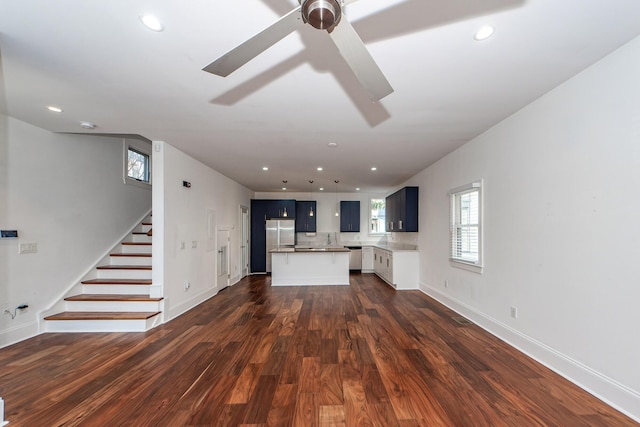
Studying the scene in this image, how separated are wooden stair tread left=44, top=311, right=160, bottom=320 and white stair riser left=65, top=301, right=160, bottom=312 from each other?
48 millimetres

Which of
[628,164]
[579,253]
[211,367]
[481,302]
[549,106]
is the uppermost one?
[549,106]

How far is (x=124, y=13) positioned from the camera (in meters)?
1.55

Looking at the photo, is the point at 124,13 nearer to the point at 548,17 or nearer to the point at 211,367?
the point at 548,17

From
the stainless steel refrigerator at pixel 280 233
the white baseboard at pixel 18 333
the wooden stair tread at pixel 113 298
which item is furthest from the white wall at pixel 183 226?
the stainless steel refrigerator at pixel 280 233

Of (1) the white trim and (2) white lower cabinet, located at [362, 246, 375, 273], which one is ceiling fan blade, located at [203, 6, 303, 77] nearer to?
(1) the white trim

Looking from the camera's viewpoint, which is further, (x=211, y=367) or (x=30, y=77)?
(x=211, y=367)

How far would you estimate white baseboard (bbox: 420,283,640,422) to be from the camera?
1.87 meters

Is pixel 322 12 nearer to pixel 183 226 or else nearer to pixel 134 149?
pixel 183 226

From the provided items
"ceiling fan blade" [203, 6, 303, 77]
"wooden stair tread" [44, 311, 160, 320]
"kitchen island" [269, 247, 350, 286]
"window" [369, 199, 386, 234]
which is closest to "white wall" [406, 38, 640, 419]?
"ceiling fan blade" [203, 6, 303, 77]

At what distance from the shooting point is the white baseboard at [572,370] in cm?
187

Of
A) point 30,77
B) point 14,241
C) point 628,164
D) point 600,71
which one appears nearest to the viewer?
point 628,164

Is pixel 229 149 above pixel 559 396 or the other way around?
above

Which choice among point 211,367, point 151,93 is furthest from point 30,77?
point 211,367

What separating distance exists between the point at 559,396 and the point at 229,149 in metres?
4.63
